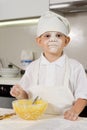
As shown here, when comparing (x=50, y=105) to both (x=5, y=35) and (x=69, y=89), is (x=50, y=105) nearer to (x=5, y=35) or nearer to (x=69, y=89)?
(x=69, y=89)

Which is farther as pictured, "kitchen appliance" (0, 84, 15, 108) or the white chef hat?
"kitchen appliance" (0, 84, 15, 108)

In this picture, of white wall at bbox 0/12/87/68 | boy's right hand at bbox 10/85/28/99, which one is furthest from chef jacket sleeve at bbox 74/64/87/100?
white wall at bbox 0/12/87/68

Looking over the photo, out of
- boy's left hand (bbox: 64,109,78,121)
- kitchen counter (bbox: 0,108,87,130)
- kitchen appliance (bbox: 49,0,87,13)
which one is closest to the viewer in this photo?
kitchen counter (bbox: 0,108,87,130)

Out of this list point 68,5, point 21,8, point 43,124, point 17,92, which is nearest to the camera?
point 43,124

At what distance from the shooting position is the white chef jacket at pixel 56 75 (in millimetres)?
1144

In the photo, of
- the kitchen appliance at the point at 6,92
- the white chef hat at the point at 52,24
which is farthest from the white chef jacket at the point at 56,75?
the kitchen appliance at the point at 6,92

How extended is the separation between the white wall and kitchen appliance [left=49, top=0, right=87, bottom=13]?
189mm

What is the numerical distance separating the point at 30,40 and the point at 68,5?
2.14ft

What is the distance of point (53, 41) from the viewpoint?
3.67 ft

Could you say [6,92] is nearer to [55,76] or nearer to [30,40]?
[30,40]

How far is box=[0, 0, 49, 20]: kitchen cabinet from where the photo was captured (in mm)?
2139

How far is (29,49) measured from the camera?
8.22 ft

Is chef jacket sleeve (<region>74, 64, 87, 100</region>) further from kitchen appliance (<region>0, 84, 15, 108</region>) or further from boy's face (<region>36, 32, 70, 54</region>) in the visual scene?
kitchen appliance (<region>0, 84, 15, 108</region>)

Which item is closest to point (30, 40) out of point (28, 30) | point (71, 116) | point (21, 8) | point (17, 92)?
point (28, 30)
